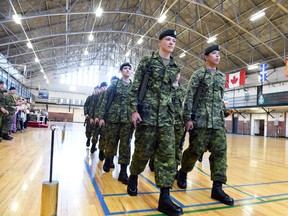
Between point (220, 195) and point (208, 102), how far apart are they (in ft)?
3.56

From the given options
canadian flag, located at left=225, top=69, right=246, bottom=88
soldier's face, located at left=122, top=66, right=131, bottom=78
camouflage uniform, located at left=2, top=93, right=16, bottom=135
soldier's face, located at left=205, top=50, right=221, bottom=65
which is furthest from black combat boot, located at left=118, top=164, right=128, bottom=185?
canadian flag, located at left=225, top=69, right=246, bottom=88

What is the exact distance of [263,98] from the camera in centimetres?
2119

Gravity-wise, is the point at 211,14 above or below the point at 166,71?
above

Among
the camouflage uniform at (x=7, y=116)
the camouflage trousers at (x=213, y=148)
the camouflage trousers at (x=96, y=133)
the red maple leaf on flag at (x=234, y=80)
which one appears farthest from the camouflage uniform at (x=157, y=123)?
the red maple leaf on flag at (x=234, y=80)

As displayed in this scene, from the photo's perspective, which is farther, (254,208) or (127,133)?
(127,133)

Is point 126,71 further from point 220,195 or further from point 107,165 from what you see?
point 220,195

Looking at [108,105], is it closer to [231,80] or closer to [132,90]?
[132,90]

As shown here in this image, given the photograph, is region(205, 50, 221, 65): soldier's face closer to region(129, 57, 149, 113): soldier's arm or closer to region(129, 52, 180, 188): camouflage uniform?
region(129, 52, 180, 188): camouflage uniform

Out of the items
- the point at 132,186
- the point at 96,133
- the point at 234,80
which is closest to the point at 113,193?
the point at 132,186

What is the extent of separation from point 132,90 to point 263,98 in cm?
2206

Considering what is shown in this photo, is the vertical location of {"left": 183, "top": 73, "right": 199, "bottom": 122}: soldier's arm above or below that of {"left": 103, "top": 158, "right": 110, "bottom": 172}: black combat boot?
above

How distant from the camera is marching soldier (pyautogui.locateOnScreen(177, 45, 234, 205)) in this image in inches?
102

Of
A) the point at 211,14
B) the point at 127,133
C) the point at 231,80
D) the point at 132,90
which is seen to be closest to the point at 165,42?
the point at 132,90

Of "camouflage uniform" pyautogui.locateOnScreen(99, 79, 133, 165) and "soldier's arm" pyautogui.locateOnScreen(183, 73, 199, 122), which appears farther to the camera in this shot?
"camouflage uniform" pyautogui.locateOnScreen(99, 79, 133, 165)
